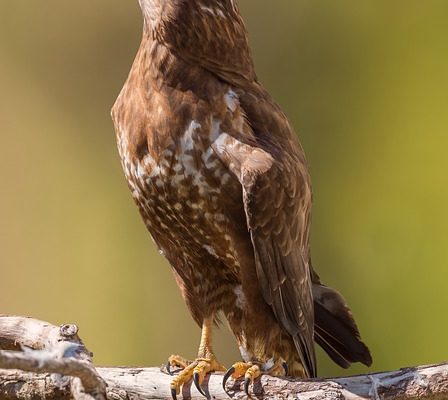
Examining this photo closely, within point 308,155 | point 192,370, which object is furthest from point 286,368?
point 308,155

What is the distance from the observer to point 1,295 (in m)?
6.84

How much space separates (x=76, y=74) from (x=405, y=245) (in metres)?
2.21

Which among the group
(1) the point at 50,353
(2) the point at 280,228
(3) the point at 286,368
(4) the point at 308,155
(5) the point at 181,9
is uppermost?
(5) the point at 181,9

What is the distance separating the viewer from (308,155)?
6.73 m

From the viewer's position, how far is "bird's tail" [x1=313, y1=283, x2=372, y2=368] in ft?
12.4

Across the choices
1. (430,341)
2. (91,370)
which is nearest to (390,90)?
(430,341)

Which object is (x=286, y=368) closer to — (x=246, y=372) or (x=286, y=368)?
(x=286, y=368)

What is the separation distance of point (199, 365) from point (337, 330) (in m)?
0.56

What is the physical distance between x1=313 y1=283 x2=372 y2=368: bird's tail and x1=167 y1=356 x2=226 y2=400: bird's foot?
0.47 metres

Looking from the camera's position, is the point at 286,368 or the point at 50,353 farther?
the point at 286,368

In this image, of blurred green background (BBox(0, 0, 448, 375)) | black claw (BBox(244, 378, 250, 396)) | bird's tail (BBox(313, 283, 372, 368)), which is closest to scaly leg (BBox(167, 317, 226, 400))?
black claw (BBox(244, 378, 250, 396))

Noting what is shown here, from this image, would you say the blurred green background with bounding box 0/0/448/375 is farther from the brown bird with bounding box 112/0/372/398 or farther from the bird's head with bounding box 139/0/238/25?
the bird's head with bounding box 139/0/238/25

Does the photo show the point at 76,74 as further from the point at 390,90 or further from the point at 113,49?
the point at 390,90

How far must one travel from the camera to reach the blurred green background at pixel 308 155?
21.0ft
